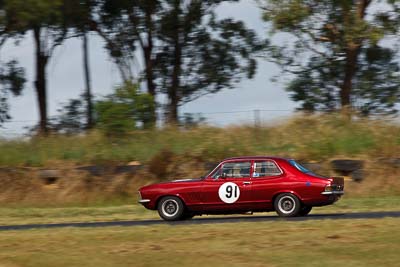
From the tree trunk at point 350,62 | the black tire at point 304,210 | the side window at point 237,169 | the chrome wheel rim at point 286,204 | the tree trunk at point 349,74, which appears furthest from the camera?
the tree trunk at point 349,74

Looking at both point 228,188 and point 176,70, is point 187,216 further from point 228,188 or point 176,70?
point 176,70

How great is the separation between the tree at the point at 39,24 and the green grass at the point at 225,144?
311cm

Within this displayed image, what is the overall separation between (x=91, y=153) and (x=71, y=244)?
17556 millimetres

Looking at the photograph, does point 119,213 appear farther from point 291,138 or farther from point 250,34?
point 250,34

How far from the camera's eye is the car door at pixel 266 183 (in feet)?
61.9

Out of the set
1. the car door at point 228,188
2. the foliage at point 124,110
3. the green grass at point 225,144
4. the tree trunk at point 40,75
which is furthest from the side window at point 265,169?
the tree trunk at point 40,75

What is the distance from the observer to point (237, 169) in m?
19.3

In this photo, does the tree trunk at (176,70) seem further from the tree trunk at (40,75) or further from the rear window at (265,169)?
the rear window at (265,169)

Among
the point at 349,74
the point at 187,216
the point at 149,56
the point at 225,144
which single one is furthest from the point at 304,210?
the point at 149,56

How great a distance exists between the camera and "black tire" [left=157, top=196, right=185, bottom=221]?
19438 mm

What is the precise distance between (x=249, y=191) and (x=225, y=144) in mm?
12078

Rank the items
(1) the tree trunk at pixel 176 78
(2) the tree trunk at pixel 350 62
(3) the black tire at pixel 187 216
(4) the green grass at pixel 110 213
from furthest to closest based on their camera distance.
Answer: (1) the tree trunk at pixel 176 78 → (2) the tree trunk at pixel 350 62 → (4) the green grass at pixel 110 213 → (3) the black tire at pixel 187 216

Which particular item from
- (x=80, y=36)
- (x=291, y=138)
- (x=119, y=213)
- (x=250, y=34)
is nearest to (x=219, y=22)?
(x=250, y=34)

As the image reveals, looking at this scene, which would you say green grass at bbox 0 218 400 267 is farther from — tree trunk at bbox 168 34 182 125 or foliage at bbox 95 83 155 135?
tree trunk at bbox 168 34 182 125
